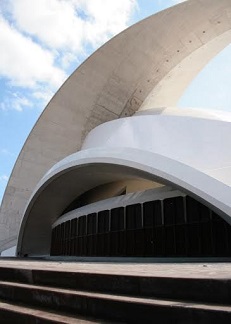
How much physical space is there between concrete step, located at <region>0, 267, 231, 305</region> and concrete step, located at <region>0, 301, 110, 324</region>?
1.34 feet

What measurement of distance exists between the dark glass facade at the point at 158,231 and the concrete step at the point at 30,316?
6.94 metres

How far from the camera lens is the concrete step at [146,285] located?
8.47ft

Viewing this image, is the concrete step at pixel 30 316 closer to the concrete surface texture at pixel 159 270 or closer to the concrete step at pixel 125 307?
the concrete step at pixel 125 307

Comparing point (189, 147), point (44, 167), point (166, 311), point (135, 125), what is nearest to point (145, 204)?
point (189, 147)

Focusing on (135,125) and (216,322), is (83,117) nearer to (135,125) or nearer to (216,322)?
(135,125)

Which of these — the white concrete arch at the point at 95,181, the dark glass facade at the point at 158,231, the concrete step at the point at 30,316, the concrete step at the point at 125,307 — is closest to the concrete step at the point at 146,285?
the concrete step at the point at 125,307

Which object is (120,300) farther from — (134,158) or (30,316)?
(134,158)

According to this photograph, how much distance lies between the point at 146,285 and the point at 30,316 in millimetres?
1053

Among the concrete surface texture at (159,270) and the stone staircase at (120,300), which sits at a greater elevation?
the concrete surface texture at (159,270)

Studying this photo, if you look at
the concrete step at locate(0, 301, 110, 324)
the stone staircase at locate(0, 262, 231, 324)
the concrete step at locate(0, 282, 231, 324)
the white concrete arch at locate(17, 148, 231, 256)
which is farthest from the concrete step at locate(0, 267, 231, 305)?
the white concrete arch at locate(17, 148, 231, 256)

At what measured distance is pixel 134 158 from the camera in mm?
10977

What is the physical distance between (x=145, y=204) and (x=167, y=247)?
1580 millimetres

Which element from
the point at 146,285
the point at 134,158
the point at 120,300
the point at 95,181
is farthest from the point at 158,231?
the point at 120,300

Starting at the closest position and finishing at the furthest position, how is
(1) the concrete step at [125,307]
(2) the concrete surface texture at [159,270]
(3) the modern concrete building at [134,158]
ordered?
(1) the concrete step at [125,307] → (2) the concrete surface texture at [159,270] → (3) the modern concrete building at [134,158]
